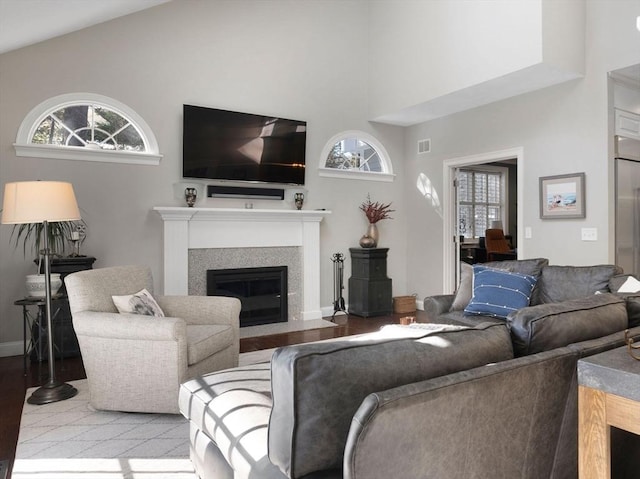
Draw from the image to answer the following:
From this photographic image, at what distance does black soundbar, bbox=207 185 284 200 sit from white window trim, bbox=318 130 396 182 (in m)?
0.72

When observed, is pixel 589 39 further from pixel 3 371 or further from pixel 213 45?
pixel 3 371

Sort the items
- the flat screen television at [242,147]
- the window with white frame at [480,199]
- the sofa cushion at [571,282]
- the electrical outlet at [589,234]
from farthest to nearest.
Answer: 1. the window with white frame at [480,199]
2. the flat screen television at [242,147]
3. the electrical outlet at [589,234]
4. the sofa cushion at [571,282]

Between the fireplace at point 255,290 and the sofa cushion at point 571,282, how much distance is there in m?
2.97

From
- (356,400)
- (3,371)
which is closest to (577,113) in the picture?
(356,400)

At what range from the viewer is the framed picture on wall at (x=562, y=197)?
14.9 feet

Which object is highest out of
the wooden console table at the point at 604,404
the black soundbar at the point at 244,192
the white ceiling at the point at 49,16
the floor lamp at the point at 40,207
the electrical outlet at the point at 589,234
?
the white ceiling at the point at 49,16

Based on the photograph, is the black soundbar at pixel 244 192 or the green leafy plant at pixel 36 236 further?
the black soundbar at pixel 244 192

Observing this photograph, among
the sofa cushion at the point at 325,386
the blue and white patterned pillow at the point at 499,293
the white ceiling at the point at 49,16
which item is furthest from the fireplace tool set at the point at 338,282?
the sofa cushion at the point at 325,386

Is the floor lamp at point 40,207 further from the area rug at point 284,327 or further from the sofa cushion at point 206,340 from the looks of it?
the area rug at point 284,327

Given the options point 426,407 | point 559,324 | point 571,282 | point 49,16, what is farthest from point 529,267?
point 49,16

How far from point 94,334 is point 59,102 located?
2.71m

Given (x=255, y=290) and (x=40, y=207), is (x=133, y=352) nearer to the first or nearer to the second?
(x=40, y=207)

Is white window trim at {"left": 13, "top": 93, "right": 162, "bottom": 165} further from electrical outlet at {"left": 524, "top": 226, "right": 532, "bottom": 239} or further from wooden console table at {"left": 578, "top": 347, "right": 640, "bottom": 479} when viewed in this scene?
wooden console table at {"left": 578, "top": 347, "right": 640, "bottom": 479}

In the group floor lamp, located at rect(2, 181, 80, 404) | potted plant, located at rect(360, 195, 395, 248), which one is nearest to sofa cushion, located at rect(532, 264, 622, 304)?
potted plant, located at rect(360, 195, 395, 248)
